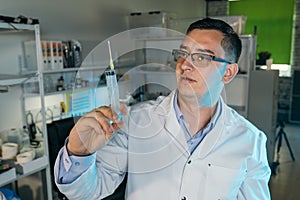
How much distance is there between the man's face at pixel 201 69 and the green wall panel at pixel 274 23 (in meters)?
5.63

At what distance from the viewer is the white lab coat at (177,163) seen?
0.86 metres

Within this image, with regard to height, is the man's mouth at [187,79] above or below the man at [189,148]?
above

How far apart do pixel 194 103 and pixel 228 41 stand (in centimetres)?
22

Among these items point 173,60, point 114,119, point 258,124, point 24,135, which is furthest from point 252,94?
point 114,119

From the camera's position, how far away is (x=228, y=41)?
86 cm

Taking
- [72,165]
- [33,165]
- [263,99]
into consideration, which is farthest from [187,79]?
[263,99]

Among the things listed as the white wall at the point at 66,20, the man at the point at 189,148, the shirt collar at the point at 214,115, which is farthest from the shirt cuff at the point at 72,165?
the white wall at the point at 66,20

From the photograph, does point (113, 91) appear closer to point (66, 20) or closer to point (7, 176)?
point (7, 176)

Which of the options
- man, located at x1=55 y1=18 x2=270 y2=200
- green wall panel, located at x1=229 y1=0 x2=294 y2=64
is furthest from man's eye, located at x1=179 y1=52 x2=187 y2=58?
green wall panel, located at x1=229 y1=0 x2=294 y2=64

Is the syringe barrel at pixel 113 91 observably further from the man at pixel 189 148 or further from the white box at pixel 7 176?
the white box at pixel 7 176

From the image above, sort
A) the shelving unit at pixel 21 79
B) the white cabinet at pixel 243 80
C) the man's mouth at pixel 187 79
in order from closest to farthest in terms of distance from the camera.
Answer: the man's mouth at pixel 187 79
the shelving unit at pixel 21 79
the white cabinet at pixel 243 80

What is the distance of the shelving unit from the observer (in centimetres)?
202

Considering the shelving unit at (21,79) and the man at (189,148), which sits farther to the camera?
the shelving unit at (21,79)

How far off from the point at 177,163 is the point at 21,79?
1658 mm
